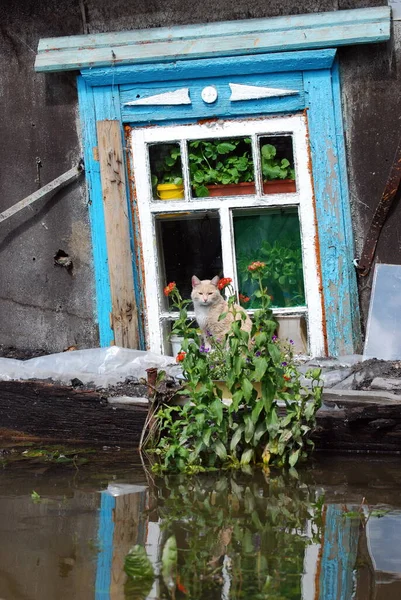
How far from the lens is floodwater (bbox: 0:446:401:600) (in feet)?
13.6

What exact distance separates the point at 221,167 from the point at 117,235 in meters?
0.98

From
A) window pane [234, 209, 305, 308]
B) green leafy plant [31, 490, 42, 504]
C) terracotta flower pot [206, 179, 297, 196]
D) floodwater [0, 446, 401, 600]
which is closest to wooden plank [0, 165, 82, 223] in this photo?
terracotta flower pot [206, 179, 297, 196]

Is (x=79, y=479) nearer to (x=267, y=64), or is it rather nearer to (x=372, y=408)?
(x=372, y=408)

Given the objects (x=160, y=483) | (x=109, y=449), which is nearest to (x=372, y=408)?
(x=160, y=483)

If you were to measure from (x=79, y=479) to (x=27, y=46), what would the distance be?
367 centimetres

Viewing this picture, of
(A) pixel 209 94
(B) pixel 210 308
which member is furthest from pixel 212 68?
(B) pixel 210 308

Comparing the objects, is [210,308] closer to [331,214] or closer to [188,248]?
[188,248]

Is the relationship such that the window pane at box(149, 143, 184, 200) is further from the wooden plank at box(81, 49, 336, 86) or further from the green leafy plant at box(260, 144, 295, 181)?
the green leafy plant at box(260, 144, 295, 181)

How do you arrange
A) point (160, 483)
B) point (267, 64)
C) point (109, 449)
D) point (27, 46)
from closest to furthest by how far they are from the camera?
point (160, 483), point (109, 449), point (267, 64), point (27, 46)

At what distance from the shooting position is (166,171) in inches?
303

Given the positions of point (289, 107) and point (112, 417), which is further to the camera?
point (289, 107)

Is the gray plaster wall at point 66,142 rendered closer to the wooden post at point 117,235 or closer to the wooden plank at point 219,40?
the wooden plank at point 219,40

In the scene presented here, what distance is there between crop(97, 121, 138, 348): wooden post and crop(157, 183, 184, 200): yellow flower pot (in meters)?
0.31

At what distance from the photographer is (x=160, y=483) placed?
5883mm
